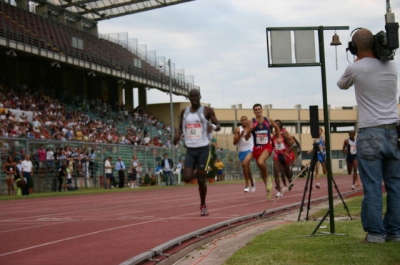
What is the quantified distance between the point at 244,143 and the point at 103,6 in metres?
35.5

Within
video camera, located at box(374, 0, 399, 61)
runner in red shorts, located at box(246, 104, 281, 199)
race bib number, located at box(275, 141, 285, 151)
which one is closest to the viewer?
video camera, located at box(374, 0, 399, 61)

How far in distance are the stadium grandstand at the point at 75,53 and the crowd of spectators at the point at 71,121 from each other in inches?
81.3

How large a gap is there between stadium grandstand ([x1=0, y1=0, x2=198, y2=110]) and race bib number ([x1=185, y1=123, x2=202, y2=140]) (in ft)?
96.2

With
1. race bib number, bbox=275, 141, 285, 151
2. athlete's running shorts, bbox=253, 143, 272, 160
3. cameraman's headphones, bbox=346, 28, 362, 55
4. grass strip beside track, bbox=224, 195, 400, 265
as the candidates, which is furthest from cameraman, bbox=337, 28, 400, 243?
race bib number, bbox=275, 141, 285, 151

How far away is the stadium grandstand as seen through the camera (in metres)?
44.2

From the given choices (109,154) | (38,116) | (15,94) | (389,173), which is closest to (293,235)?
(389,173)

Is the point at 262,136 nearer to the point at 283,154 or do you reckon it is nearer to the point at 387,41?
the point at 283,154

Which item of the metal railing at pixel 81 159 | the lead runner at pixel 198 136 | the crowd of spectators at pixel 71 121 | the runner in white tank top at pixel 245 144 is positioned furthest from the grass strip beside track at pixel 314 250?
the crowd of spectators at pixel 71 121

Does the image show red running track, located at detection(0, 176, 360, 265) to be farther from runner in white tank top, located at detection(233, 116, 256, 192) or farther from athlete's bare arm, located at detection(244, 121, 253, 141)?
runner in white tank top, located at detection(233, 116, 256, 192)

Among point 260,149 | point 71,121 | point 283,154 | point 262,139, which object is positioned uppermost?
point 71,121

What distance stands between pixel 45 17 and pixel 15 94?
11.5 metres

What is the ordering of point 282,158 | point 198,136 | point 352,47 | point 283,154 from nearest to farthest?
point 352,47 < point 198,136 < point 283,154 < point 282,158

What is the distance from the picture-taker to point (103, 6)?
53938 millimetres

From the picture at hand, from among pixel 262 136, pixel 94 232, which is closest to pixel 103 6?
pixel 262 136
